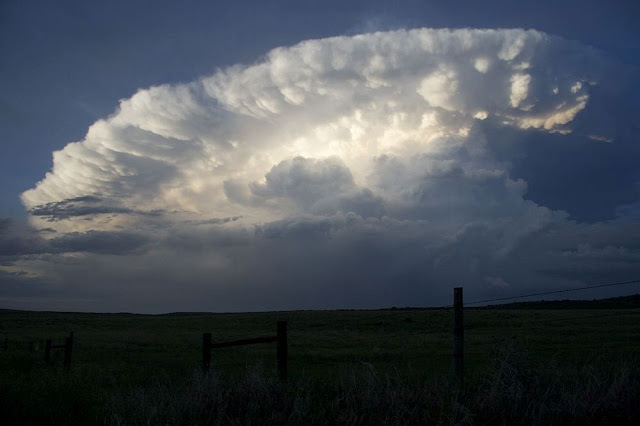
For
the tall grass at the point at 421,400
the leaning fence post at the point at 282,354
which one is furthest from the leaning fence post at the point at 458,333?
the leaning fence post at the point at 282,354

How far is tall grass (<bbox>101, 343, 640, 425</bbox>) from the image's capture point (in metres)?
6.96

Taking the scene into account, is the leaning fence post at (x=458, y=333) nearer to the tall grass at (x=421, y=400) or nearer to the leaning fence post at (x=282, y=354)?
the tall grass at (x=421, y=400)

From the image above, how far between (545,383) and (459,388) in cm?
140

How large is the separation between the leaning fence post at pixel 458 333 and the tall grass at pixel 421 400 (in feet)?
4.24

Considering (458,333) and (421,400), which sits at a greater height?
(458,333)

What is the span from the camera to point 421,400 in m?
7.25

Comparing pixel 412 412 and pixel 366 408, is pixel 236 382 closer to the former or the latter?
pixel 366 408

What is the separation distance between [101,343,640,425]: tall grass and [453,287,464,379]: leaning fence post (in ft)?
4.24

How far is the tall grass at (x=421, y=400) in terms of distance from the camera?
6957mm

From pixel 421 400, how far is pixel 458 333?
2.87m

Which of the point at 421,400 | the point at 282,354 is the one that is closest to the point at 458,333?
the point at 421,400

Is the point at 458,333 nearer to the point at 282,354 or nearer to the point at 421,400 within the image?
the point at 421,400

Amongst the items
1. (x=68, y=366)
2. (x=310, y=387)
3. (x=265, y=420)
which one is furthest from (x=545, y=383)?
(x=68, y=366)

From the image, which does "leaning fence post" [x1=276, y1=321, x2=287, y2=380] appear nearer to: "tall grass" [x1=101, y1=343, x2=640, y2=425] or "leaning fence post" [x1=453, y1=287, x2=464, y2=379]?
"tall grass" [x1=101, y1=343, x2=640, y2=425]
